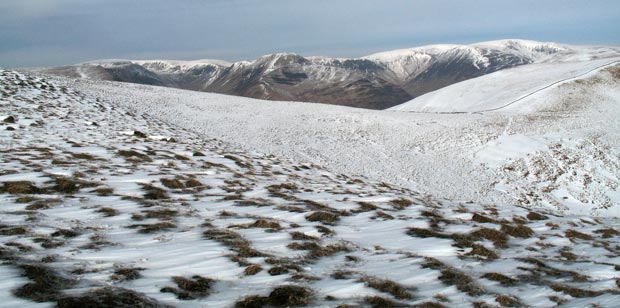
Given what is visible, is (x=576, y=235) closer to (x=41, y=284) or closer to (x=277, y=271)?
(x=277, y=271)

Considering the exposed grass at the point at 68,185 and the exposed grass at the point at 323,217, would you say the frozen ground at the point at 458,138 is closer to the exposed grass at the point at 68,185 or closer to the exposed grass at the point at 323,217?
the exposed grass at the point at 323,217

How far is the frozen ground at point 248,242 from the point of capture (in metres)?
5.76

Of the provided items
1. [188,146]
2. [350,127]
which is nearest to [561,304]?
[188,146]

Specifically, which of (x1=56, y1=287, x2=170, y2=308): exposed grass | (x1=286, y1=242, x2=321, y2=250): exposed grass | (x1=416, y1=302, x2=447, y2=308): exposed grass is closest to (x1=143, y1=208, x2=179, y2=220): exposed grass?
(x1=286, y1=242, x2=321, y2=250): exposed grass

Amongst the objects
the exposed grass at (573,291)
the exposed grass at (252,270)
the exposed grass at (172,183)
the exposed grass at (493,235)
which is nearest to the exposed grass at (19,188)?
the exposed grass at (172,183)

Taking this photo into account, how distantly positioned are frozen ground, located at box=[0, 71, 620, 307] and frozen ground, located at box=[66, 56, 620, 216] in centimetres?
1108

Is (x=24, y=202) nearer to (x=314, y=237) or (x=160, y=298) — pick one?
(x=160, y=298)

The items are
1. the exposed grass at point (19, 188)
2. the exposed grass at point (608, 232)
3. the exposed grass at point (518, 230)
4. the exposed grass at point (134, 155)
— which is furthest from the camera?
the exposed grass at point (134, 155)

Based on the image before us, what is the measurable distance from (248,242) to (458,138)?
3009cm

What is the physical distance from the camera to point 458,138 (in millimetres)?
34188

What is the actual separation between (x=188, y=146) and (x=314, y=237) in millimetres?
14087

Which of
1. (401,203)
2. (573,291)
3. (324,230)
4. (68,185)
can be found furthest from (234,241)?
(401,203)

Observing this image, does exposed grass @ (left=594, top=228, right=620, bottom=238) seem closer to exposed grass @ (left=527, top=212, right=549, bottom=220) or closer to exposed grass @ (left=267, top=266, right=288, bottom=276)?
exposed grass @ (left=527, top=212, right=549, bottom=220)

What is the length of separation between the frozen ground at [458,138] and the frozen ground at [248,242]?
11078 mm
